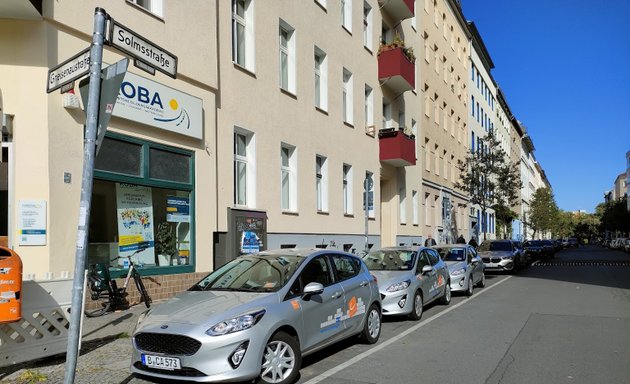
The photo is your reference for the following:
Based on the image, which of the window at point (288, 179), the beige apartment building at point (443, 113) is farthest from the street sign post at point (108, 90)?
the beige apartment building at point (443, 113)

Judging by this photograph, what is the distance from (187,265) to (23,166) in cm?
424

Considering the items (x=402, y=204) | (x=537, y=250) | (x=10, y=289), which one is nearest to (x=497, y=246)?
(x=402, y=204)

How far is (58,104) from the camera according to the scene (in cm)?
920

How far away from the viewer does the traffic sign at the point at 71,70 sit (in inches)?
198

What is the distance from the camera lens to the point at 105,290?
31.9 feet

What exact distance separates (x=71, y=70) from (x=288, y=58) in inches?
474

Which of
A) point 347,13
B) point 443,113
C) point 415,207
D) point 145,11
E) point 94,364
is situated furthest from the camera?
point 443,113

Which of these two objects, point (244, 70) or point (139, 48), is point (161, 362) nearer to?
point (139, 48)

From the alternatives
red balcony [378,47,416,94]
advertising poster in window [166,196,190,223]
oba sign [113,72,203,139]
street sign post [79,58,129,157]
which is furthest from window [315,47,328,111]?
street sign post [79,58,129,157]

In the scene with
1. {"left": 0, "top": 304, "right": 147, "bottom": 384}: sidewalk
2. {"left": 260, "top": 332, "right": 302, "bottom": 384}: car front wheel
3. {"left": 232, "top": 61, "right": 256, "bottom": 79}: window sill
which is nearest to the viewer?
{"left": 260, "top": 332, "right": 302, "bottom": 384}: car front wheel

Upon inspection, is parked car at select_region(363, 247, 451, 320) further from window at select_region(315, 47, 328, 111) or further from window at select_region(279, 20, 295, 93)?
window at select_region(315, 47, 328, 111)

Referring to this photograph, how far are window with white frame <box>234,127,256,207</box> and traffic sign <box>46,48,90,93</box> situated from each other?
874 cm

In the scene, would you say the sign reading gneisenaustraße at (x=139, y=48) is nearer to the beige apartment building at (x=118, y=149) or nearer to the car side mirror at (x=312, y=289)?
the car side mirror at (x=312, y=289)

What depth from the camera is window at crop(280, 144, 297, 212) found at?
53.5 ft
